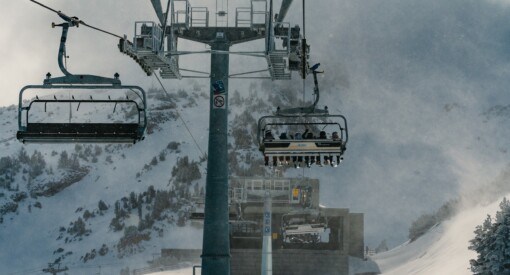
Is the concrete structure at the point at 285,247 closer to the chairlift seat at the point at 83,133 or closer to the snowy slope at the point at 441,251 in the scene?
the snowy slope at the point at 441,251

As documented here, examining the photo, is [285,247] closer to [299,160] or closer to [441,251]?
[441,251]

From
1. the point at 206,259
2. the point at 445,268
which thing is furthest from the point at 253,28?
the point at 445,268

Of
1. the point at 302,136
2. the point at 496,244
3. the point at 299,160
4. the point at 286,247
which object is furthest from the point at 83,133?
the point at 286,247

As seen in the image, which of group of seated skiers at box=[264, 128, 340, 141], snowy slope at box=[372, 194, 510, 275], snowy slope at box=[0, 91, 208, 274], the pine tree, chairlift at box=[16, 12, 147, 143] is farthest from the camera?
snowy slope at box=[0, 91, 208, 274]

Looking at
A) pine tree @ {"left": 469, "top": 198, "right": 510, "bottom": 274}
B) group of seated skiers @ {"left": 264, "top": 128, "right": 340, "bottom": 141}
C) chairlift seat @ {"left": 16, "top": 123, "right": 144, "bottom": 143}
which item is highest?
group of seated skiers @ {"left": 264, "top": 128, "right": 340, "bottom": 141}

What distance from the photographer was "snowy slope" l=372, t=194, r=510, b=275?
79.9 metres

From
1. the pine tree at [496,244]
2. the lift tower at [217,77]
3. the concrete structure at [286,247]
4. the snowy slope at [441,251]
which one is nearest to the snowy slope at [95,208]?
the snowy slope at [441,251]

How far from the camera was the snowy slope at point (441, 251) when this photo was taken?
79938 mm

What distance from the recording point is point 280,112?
2334 centimetres

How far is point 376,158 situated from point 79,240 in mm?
68393

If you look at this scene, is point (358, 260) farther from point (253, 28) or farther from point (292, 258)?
point (253, 28)

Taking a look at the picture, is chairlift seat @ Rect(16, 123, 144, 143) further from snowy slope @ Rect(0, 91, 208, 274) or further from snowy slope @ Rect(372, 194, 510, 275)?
snowy slope @ Rect(0, 91, 208, 274)

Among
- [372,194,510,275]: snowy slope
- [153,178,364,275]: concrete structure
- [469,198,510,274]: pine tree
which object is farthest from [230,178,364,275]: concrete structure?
[469,198,510,274]: pine tree

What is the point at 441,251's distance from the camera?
92625mm
